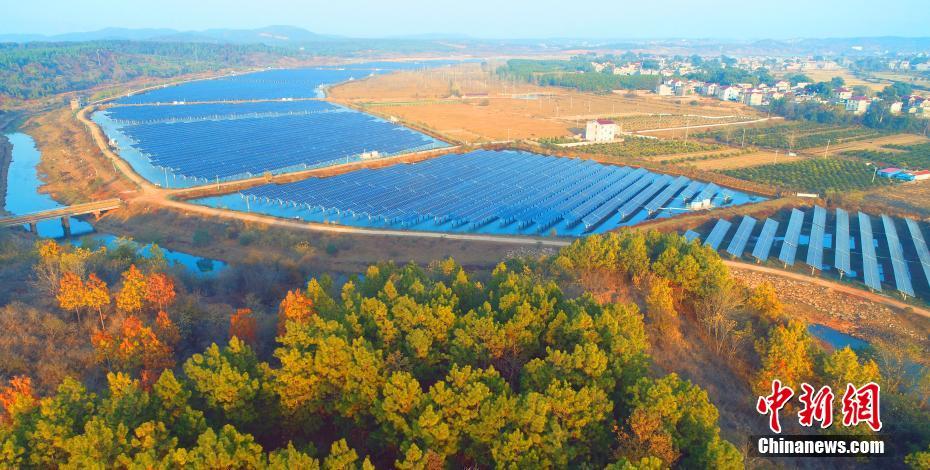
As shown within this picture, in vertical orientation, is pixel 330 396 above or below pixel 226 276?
above

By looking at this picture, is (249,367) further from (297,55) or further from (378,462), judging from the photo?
(297,55)

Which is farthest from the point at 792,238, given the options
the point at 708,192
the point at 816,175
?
the point at 816,175

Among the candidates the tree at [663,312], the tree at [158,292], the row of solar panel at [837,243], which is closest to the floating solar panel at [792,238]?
the row of solar panel at [837,243]

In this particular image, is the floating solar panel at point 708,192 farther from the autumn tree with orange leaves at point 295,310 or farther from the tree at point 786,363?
the autumn tree with orange leaves at point 295,310

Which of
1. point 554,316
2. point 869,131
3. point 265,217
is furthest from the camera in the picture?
point 869,131

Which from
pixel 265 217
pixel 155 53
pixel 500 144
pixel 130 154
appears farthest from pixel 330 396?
pixel 155 53

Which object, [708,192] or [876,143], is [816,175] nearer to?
[708,192]
